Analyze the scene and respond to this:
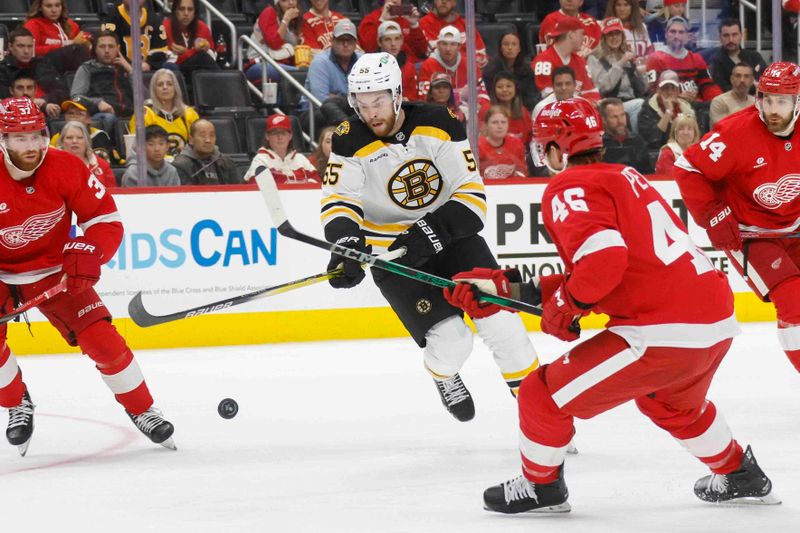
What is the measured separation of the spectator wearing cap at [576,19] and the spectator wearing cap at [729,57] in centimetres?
78

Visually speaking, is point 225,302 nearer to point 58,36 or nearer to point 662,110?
point 58,36

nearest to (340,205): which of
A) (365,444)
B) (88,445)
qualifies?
(365,444)

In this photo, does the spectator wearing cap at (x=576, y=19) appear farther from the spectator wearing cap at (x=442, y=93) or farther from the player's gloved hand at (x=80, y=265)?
the player's gloved hand at (x=80, y=265)

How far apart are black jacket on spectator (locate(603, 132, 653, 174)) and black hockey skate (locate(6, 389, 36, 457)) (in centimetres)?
392

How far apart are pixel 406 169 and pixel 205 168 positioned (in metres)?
2.87

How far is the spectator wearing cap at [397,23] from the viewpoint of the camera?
7320mm

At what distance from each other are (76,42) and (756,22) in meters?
3.98

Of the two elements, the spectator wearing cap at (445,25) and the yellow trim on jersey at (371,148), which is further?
the spectator wearing cap at (445,25)

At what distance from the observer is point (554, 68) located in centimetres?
730

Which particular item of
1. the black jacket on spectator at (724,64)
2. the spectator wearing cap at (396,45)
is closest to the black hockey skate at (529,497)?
the spectator wearing cap at (396,45)

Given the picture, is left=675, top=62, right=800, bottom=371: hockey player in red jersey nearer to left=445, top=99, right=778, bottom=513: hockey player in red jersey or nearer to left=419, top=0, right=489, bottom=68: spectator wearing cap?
left=445, top=99, right=778, bottom=513: hockey player in red jersey

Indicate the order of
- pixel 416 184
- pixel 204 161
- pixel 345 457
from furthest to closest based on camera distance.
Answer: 1. pixel 204 161
2. pixel 416 184
3. pixel 345 457

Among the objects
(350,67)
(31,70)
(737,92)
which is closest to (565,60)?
(737,92)

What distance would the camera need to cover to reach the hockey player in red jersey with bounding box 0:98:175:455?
4129mm
